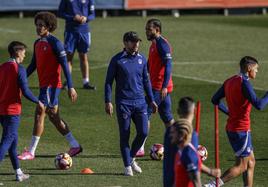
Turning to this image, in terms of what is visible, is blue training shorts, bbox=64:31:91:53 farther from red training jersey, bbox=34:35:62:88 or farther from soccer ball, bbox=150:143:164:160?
soccer ball, bbox=150:143:164:160

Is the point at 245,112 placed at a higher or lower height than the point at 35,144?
higher

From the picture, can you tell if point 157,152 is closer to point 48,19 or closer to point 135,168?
point 135,168

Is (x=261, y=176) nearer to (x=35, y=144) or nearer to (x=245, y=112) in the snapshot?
(x=245, y=112)

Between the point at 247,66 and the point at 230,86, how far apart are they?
397 millimetres

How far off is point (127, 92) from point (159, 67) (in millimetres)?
1871

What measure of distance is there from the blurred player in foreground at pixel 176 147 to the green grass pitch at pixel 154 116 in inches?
141

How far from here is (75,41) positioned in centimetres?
2509

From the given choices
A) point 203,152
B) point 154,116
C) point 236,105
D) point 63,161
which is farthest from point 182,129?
point 154,116

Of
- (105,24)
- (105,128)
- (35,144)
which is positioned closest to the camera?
(35,144)

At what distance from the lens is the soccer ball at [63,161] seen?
16.9 m

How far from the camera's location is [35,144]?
706 inches

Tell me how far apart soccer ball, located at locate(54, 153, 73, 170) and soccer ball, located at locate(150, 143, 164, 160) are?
1.63 m

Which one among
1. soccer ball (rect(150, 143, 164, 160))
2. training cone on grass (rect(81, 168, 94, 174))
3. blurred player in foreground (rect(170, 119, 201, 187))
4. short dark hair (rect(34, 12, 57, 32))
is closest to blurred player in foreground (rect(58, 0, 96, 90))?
short dark hair (rect(34, 12, 57, 32))

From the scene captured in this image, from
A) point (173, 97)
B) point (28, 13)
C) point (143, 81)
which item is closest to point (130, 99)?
point (143, 81)
